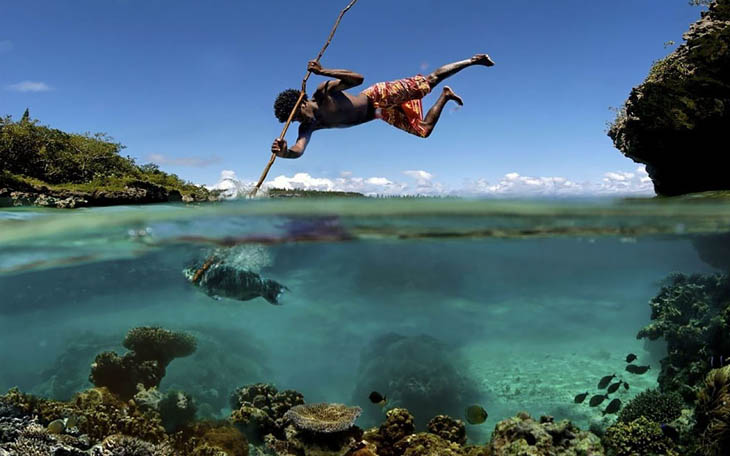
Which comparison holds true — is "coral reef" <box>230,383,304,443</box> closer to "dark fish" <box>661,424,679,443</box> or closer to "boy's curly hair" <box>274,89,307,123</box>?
"boy's curly hair" <box>274,89,307,123</box>

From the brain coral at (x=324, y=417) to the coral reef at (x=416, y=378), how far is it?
4944 mm

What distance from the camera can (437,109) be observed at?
22.5 ft

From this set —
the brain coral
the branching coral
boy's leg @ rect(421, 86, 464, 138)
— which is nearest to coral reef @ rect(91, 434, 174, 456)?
the brain coral

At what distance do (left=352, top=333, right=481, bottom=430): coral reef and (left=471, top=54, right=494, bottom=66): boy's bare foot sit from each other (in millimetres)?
9297

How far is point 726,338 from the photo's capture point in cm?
979

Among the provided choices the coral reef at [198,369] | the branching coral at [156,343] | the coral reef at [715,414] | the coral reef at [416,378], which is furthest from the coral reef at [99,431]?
the coral reef at [715,414]

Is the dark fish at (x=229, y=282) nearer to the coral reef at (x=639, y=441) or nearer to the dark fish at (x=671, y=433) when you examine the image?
the coral reef at (x=639, y=441)

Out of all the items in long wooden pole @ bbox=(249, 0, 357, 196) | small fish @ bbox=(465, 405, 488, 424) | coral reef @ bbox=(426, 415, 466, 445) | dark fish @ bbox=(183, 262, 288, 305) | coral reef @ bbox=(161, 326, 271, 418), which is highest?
long wooden pole @ bbox=(249, 0, 357, 196)

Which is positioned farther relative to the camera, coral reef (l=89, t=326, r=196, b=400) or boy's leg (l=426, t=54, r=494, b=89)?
coral reef (l=89, t=326, r=196, b=400)

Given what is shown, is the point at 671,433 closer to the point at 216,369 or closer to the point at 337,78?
the point at 337,78

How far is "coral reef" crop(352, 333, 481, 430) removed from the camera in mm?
12125

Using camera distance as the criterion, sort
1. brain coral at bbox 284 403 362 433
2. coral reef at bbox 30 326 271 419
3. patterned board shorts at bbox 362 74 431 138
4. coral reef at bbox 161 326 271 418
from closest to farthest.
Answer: patterned board shorts at bbox 362 74 431 138 → brain coral at bbox 284 403 362 433 → coral reef at bbox 30 326 271 419 → coral reef at bbox 161 326 271 418

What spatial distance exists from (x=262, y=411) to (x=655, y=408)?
815 cm

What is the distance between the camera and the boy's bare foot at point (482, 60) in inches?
244
